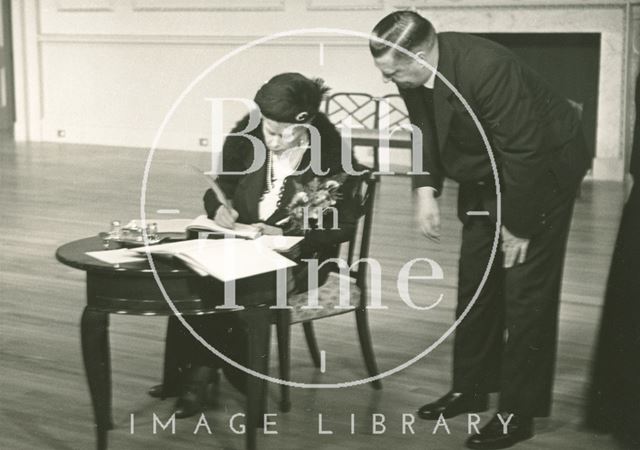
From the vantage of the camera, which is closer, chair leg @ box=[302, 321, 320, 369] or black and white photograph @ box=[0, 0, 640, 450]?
black and white photograph @ box=[0, 0, 640, 450]

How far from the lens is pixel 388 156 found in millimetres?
11000

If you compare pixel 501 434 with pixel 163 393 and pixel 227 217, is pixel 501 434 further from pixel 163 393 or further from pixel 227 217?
pixel 163 393

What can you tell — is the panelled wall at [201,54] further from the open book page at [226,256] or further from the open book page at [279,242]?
the open book page at [226,256]

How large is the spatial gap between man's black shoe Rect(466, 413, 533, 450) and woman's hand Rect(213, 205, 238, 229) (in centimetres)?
101

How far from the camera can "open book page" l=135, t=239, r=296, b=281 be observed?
2787mm

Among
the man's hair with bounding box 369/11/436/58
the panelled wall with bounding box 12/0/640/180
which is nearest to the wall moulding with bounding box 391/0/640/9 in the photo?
the panelled wall with bounding box 12/0/640/180

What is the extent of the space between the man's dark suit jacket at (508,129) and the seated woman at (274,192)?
0.34 m

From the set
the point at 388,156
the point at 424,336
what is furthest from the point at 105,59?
the point at 424,336

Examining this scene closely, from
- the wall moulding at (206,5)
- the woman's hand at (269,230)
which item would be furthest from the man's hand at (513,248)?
the wall moulding at (206,5)

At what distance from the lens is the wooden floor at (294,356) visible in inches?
131

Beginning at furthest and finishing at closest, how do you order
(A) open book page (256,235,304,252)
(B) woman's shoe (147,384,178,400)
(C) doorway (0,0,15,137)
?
(C) doorway (0,0,15,137) → (B) woman's shoe (147,384,178,400) → (A) open book page (256,235,304,252)

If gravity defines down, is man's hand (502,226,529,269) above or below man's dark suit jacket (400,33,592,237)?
below

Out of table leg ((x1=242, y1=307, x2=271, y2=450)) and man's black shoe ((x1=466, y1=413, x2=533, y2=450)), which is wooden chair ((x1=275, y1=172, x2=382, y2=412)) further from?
man's black shoe ((x1=466, y1=413, x2=533, y2=450))

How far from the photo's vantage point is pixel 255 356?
3.00 m
